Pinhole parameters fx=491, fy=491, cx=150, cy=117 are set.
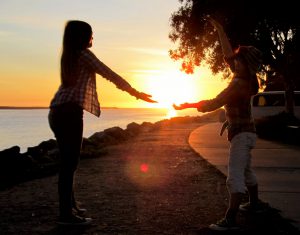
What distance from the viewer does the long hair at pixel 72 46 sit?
4.80 metres

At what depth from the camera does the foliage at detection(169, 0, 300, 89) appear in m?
19.2

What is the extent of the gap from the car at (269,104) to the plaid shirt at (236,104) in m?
14.0

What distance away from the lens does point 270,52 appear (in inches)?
898

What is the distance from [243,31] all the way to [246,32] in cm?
16

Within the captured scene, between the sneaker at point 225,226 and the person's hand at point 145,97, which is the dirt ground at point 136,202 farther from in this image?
the person's hand at point 145,97

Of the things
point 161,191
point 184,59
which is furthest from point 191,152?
point 184,59

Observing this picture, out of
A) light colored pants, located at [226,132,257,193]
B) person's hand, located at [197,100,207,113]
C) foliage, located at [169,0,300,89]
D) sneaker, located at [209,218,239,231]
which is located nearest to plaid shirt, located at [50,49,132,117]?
person's hand, located at [197,100,207,113]

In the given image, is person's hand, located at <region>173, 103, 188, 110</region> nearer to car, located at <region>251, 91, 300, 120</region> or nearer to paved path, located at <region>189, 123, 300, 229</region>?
paved path, located at <region>189, 123, 300, 229</region>

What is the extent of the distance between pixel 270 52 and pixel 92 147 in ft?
39.0

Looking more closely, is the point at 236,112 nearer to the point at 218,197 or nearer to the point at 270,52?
the point at 218,197

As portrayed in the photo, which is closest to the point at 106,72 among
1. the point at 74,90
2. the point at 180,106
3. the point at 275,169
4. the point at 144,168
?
the point at 74,90

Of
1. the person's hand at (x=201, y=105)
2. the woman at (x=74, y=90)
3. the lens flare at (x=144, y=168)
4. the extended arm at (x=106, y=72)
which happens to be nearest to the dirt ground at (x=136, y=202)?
the lens flare at (x=144, y=168)

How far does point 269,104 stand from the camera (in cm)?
1984

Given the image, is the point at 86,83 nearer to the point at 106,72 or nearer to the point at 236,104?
the point at 106,72
